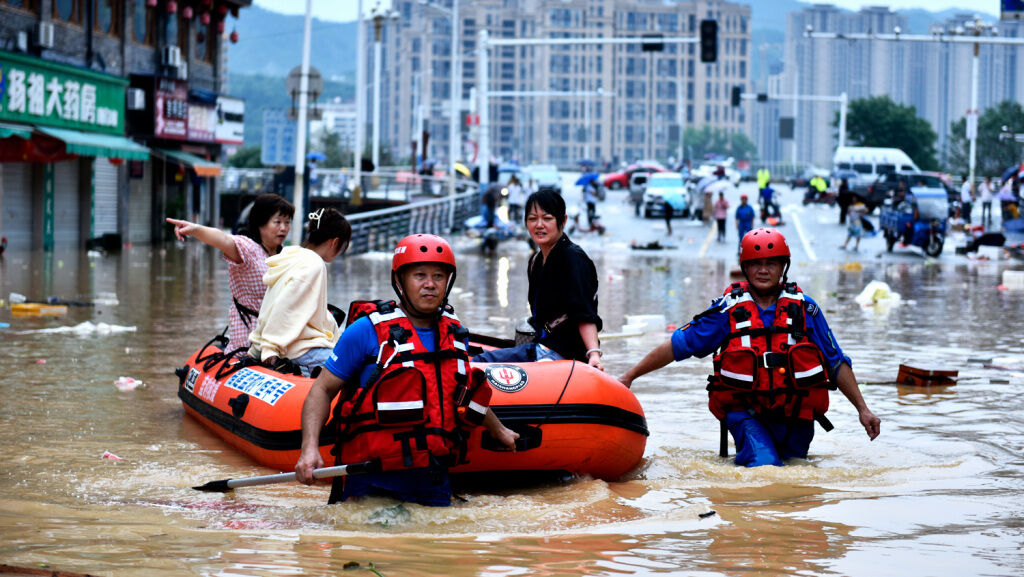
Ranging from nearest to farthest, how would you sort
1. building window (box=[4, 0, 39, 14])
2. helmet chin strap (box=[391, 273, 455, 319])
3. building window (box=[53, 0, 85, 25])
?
helmet chin strap (box=[391, 273, 455, 319])
building window (box=[4, 0, 39, 14])
building window (box=[53, 0, 85, 25])

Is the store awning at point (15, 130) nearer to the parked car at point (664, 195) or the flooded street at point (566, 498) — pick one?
the flooded street at point (566, 498)

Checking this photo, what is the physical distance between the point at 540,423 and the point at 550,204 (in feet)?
4.07

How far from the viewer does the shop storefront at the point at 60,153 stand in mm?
26844

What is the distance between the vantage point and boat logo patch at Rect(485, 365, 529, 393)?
268 inches

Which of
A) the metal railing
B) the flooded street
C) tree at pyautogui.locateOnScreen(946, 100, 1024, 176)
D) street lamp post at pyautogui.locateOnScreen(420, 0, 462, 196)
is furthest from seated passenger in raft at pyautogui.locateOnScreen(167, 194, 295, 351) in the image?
tree at pyautogui.locateOnScreen(946, 100, 1024, 176)

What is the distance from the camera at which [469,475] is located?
22.6 ft

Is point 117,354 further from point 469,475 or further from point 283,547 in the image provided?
point 283,547

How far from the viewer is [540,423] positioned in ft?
22.3

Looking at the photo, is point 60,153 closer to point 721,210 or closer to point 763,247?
point 721,210

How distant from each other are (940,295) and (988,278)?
5058mm

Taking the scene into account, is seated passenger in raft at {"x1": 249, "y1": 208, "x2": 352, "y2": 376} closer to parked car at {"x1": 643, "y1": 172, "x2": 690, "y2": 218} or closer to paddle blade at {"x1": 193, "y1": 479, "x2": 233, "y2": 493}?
paddle blade at {"x1": 193, "y1": 479, "x2": 233, "y2": 493}

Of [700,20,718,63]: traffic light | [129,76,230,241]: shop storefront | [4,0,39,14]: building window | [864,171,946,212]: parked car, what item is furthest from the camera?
[864,171,946,212]: parked car

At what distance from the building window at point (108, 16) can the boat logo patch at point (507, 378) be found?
88.4 feet

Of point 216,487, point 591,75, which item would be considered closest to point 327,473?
point 216,487
